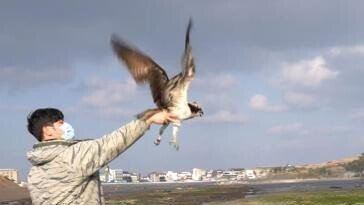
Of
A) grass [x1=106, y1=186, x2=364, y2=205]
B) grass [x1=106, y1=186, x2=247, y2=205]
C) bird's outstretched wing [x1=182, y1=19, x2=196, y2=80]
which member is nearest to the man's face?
bird's outstretched wing [x1=182, y1=19, x2=196, y2=80]

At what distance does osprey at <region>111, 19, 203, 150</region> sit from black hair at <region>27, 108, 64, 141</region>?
63 centimetres

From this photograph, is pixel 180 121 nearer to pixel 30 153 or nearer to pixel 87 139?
pixel 87 139

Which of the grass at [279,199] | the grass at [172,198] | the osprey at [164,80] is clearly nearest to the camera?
the osprey at [164,80]

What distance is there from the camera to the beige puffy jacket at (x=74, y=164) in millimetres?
4203

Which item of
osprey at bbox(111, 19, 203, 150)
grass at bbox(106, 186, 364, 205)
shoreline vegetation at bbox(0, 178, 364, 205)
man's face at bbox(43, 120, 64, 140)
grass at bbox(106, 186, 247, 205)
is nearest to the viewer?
osprey at bbox(111, 19, 203, 150)

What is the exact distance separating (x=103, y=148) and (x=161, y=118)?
A: 44 centimetres

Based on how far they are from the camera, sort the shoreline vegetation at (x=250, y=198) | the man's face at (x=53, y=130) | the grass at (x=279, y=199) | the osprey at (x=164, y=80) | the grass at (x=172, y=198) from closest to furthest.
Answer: the osprey at (x=164, y=80), the man's face at (x=53, y=130), the grass at (x=279, y=199), the shoreline vegetation at (x=250, y=198), the grass at (x=172, y=198)

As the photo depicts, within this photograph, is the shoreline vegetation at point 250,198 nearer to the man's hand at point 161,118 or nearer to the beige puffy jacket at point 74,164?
the beige puffy jacket at point 74,164

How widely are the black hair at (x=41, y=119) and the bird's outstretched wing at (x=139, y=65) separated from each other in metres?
0.63

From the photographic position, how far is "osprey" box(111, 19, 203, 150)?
4.02 m

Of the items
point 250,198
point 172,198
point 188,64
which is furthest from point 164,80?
point 172,198

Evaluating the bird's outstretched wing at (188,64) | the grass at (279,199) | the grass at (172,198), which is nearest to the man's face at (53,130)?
the bird's outstretched wing at (188,64)

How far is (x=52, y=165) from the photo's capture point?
4.39 metres

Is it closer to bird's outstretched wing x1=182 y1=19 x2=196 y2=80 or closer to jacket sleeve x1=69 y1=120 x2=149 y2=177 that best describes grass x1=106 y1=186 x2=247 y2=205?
jacket sleeve x1=69 y1=120 x2=149 y2=177
